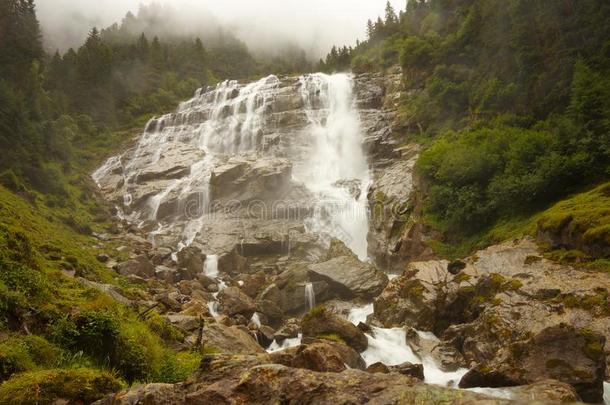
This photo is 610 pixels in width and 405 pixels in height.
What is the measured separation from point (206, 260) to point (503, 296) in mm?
23422

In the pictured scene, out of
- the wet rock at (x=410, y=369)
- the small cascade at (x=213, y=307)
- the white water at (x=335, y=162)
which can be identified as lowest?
the small cascade at (x=213, y=307)

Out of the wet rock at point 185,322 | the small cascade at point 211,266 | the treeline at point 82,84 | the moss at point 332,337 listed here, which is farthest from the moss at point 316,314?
the treeline at point 82,84

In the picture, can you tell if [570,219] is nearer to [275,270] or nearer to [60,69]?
[275,270]

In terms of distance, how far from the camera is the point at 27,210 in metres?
32.2

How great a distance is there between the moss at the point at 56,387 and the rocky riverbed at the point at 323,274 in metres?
0.72

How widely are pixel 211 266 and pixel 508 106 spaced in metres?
28.3

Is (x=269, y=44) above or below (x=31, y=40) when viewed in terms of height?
above

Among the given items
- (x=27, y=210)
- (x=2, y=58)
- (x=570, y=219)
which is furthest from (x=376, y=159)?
(x=2, y=58)

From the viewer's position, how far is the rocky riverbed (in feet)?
29.5

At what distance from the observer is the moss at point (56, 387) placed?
22.2 feet

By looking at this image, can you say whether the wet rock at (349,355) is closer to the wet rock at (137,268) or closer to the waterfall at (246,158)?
the wet rock at (137,268)

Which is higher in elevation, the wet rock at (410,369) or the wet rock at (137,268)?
the wet rock at (137,268)

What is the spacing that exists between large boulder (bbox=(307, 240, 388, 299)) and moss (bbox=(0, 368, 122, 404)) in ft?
67.5

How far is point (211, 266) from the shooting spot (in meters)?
→ 34.9
